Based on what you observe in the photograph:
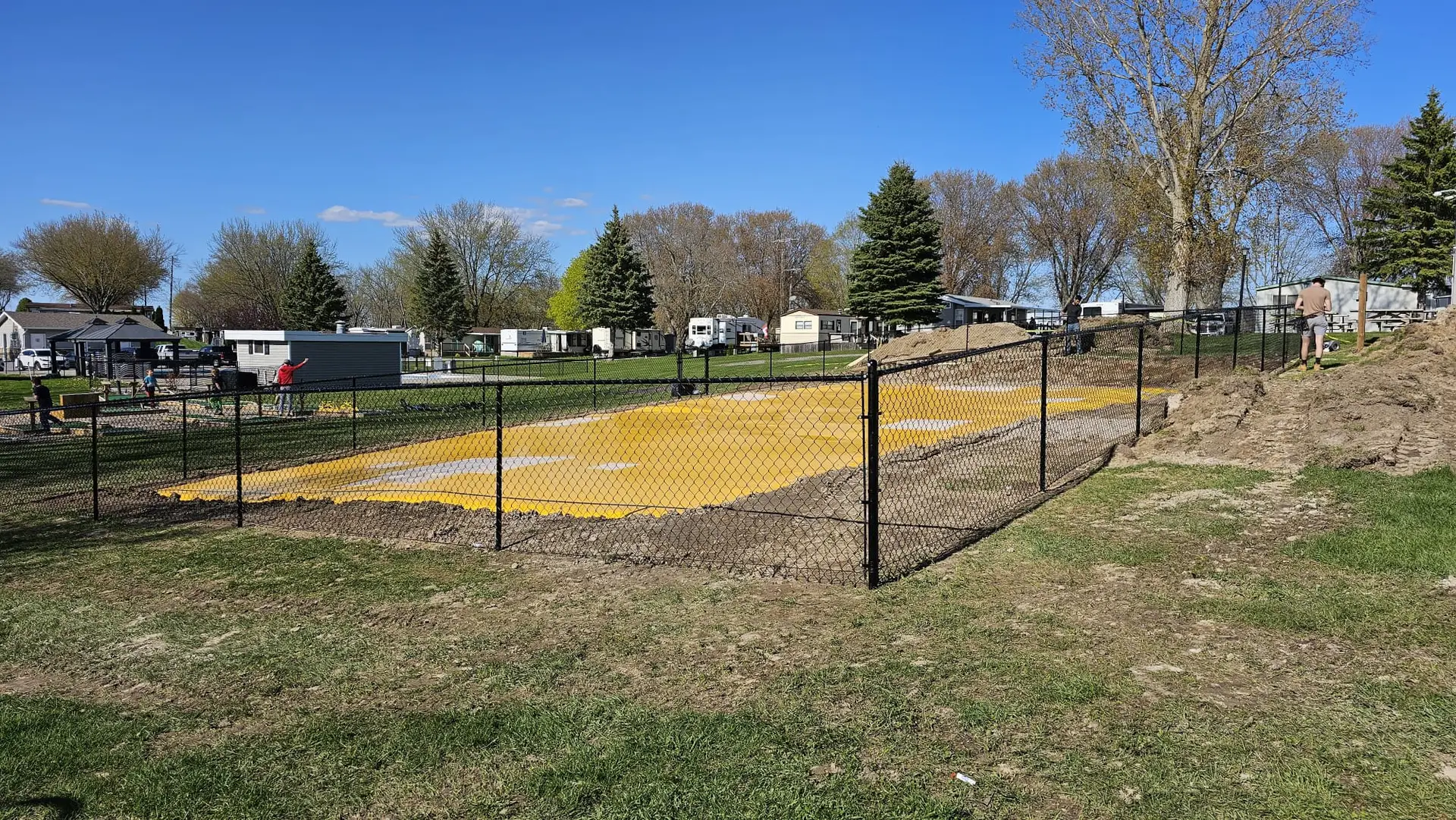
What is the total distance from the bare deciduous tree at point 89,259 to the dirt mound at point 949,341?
6570cm

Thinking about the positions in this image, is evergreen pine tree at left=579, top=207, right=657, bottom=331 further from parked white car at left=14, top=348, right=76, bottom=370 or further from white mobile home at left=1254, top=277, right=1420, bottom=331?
white mobile home at left=1254, top=277, right=1420, bottom=331

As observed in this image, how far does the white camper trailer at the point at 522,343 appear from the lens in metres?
70.6

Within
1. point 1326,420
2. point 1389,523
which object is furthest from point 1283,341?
A: point 1389,523

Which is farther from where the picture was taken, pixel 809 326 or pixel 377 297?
pixel 377 297

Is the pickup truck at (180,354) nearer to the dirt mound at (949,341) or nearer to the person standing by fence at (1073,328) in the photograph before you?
the dirt mound at (949,341)

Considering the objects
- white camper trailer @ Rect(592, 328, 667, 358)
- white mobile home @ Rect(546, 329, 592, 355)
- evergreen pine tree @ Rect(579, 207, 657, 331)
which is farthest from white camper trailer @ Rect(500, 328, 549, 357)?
evergreen pine tree @ Rect(579, 207, 657, 331)

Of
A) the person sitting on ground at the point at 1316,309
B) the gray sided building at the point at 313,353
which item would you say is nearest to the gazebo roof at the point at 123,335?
the gray sided building at the point at 313,353

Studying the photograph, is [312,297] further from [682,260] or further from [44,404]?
[44,404]

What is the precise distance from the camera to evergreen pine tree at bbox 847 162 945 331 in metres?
51.5

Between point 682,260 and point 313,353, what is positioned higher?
point 682,260

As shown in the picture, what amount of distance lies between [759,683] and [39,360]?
57.1 metres

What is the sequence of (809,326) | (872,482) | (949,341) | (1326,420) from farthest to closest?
(809,326) < (949,341) < (1326,420) < (872,482)

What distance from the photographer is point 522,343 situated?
70750 millimetres

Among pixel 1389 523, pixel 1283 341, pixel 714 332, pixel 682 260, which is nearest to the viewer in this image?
pixel 1389 523
